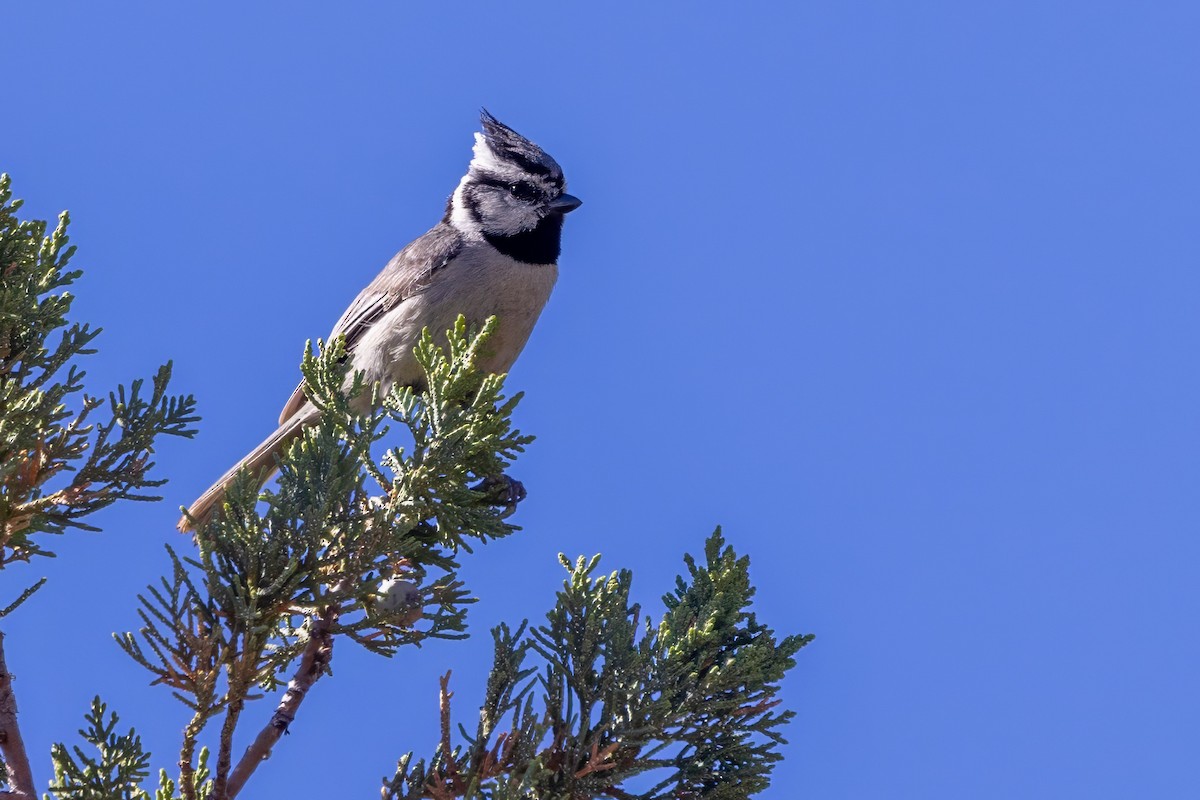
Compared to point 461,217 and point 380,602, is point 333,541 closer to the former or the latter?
point 380,602

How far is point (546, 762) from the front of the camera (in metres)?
2.70

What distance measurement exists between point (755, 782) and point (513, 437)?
978 millimetres

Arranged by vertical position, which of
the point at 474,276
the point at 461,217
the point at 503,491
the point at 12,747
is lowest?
the point at 12,747

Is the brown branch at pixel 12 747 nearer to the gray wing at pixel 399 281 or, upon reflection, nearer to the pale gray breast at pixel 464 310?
the pale gray breast at pixel 464 310

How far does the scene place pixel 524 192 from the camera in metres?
5.70

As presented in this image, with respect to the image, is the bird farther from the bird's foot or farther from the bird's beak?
the bird's foot

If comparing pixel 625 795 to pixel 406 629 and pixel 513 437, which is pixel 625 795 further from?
pixel 513 437

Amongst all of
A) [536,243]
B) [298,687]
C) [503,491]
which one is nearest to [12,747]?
[298,687]

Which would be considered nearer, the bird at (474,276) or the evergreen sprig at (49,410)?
the evergreen sprig at (49,410)

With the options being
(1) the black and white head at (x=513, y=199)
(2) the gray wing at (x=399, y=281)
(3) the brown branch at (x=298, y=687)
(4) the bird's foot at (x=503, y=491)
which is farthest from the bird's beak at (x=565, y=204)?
(3) the brown branch at (x=298, y=687)

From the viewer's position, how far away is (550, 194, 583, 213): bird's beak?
558 cm

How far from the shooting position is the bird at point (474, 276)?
17.0 feet

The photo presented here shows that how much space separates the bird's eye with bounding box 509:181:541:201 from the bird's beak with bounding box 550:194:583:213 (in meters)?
0.11

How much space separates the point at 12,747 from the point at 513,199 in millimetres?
3590
